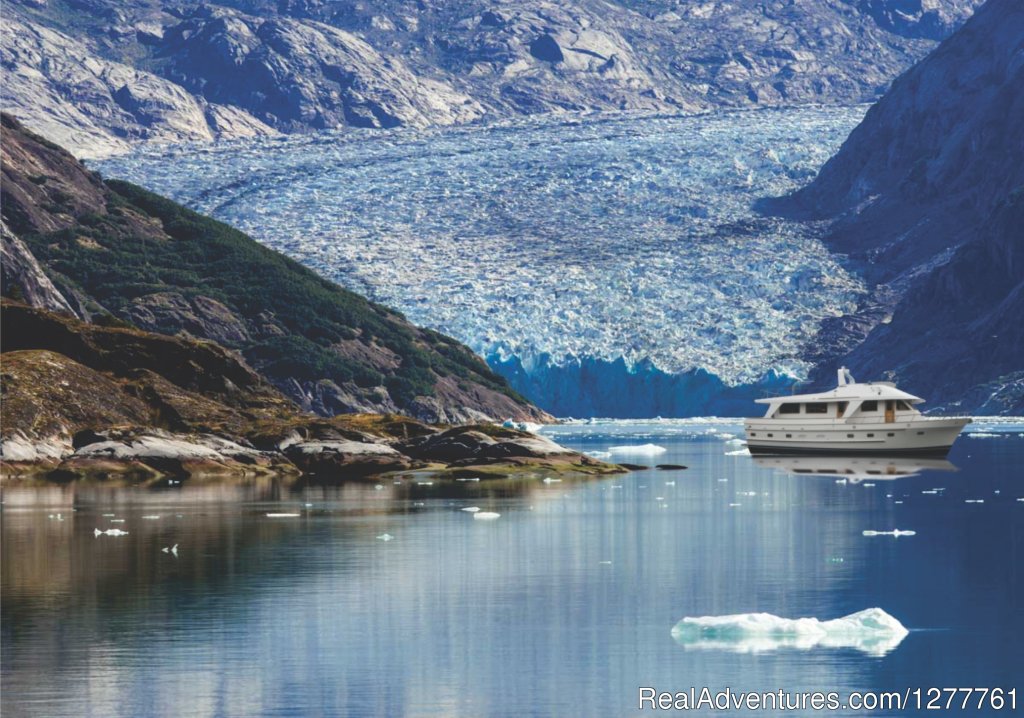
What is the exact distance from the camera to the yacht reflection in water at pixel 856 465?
64562 mm

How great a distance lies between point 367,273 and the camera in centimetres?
14700

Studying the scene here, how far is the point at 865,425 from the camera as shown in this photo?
247 feet

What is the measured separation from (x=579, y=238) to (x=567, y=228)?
3.65 meters

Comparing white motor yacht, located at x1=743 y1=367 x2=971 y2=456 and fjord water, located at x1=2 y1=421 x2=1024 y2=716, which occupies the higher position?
white motor yacht, located at x1=743 y1=367 x2=971 y2=456

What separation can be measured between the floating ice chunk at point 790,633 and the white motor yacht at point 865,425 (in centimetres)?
4898

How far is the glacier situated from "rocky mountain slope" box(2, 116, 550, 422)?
813 cm

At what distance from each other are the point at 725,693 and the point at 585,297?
119 m

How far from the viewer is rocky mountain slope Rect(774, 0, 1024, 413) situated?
149875mm

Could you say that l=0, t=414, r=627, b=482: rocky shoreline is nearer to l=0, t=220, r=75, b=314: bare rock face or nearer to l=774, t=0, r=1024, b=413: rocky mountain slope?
l=0, t=220, r=75, b=314: bare rock face

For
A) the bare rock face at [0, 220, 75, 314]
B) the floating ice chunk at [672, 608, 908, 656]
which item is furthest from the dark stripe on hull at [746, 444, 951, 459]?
the floating ice chunk at [672, 608, 908, 656]

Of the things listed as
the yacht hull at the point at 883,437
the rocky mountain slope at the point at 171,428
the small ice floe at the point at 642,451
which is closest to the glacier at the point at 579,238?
the small ice floe at the point at 642,451

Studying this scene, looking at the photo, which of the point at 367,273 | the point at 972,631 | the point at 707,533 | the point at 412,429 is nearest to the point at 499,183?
the point at 367,273

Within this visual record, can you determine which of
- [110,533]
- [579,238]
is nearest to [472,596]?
[110,533]

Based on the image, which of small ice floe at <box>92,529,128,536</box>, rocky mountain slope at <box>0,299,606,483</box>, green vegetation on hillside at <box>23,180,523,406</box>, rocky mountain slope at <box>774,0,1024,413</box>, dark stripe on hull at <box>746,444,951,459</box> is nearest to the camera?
small ice floe at <box>92,529,128,536</box>
